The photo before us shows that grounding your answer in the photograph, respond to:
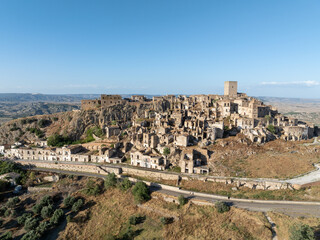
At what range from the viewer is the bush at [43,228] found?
31.4 m

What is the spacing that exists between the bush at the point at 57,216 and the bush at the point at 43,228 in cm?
82

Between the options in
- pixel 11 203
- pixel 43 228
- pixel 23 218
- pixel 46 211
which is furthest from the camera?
pixel 11 203

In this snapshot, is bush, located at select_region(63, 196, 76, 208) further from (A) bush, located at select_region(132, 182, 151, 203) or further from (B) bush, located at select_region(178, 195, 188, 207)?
(B) bush, located at select_region(178, 195, 188, 207)

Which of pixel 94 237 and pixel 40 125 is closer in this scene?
pixel 94 237

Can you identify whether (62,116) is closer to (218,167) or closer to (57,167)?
(57,167)

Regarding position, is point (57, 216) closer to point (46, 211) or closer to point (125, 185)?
point (46, 211)

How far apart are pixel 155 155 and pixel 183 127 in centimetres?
1295

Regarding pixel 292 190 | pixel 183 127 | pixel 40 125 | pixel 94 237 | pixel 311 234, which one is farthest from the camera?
pixel 40 125

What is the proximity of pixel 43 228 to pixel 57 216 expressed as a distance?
2698 mm

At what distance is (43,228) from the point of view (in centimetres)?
3162

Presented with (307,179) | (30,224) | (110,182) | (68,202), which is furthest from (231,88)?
(30,224)

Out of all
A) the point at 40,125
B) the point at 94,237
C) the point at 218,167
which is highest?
the point at 40,125

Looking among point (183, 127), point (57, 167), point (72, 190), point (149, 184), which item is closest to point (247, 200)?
point (149, 184)

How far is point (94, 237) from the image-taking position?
31.2 meters
